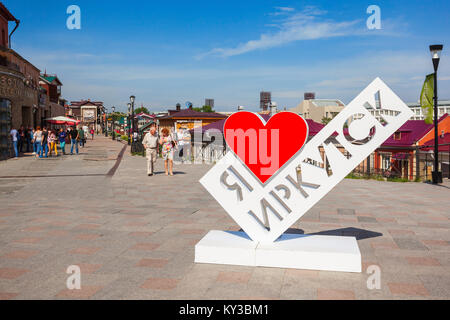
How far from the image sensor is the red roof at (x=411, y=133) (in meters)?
43.1

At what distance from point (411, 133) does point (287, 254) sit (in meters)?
45.0

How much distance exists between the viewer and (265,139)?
452 cm

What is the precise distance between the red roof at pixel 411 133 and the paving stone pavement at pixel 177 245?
36.3 meters

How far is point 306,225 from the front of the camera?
6.33m

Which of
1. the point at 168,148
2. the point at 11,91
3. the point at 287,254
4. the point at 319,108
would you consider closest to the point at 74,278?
the point at 287,254

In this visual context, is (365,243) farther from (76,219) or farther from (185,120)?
(185,120)

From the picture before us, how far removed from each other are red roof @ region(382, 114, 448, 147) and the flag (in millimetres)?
31120

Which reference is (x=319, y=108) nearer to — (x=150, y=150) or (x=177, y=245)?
(x=150, y=150)

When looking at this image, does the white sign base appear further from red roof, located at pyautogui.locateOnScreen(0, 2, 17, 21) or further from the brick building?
the brick building

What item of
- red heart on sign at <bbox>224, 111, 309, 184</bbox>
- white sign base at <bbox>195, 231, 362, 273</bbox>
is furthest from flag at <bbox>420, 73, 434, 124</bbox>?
red heart on sign at <bbox>224, 111, 309, 184</bbox>

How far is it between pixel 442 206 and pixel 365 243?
3.76m

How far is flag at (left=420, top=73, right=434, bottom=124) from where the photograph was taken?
12.6m

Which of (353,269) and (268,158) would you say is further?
(268,158)
